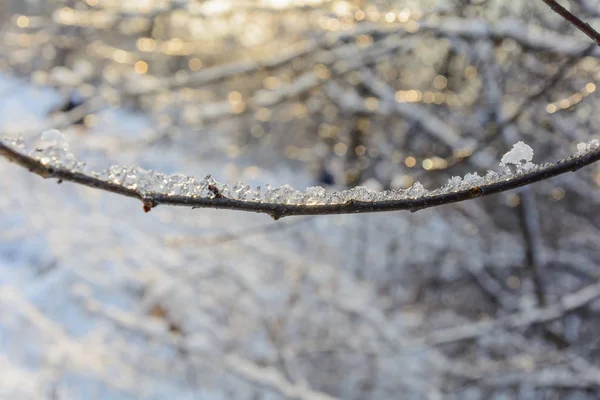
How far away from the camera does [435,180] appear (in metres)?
2.49

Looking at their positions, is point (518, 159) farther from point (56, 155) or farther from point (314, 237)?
point (314, 237)

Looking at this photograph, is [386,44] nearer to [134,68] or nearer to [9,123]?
[134,68]

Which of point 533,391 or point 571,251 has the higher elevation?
point 571,251

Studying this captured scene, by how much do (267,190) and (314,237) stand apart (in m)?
2.88

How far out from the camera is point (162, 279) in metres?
3.15

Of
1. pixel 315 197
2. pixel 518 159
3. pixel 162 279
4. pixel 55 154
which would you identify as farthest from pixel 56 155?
pixel 162 279

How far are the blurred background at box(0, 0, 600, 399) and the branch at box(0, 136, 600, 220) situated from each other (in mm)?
1626

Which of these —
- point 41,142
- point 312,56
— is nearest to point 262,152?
point 312,56

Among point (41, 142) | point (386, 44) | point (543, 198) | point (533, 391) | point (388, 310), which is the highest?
point (386, 44)

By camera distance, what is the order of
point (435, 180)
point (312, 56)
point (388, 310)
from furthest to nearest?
point (388, 310), point (312, 56), point (435, 180)

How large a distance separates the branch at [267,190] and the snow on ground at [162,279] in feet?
7.23

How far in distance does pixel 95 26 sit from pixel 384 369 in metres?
2.62

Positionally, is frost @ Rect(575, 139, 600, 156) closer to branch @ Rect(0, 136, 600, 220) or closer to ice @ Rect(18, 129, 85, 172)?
branch @ Rect(0, 136, 600, 220)

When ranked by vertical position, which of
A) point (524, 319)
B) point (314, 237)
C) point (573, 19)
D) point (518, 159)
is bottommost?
point (518, 159)
